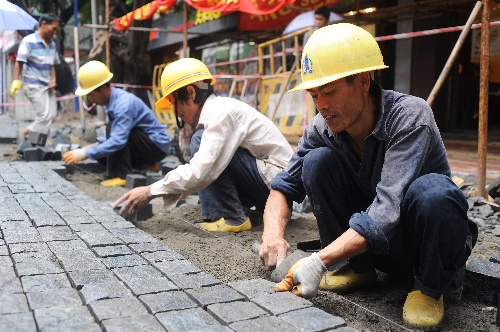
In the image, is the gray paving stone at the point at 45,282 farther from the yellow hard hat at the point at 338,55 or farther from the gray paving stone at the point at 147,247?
the yellow hard hat at the point at 338,55

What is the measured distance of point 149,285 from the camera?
2143mm

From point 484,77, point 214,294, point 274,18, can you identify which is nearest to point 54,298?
point 214,294

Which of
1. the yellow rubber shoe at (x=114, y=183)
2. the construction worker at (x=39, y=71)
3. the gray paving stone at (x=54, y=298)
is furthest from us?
the construction worker at (x=39, y=71)

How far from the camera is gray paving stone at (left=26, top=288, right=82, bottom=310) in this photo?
1902mm

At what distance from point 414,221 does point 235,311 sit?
823 millimetres

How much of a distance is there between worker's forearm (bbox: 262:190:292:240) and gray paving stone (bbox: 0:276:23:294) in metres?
1.11

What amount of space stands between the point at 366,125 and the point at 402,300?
89 centimetres

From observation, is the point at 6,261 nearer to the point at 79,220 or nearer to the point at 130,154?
the point at 79,220

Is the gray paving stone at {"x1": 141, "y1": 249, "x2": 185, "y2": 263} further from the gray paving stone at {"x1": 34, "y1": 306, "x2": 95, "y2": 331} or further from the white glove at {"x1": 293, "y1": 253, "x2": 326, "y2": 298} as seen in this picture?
the white glove at {"x1": 293, "y1": 253, "x2": 326, "y2": 298}

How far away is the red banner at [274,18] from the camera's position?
790 centimetres

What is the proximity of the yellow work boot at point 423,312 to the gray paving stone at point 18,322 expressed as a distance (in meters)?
1.49

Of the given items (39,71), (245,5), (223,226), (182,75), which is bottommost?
(223,226)

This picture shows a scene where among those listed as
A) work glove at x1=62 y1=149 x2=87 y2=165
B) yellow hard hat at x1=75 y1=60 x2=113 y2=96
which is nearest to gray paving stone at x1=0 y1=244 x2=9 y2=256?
work glove at x1=62 y1=149 x2=87 y2=165

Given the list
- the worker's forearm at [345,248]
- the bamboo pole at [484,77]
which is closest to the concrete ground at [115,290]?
the worker's forearm at [345,248]
